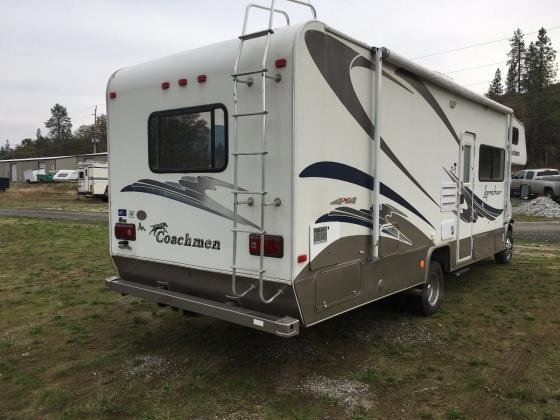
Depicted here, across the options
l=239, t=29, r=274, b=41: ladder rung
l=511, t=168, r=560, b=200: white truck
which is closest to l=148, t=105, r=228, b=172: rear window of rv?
l=239, t=29, r=274, b=41: ladder rung

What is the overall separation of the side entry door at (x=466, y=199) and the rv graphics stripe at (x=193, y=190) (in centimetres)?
359

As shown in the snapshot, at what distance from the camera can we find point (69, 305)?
6.64 m

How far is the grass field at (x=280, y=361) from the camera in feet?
12.6

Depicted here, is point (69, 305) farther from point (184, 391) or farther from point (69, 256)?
point (69, 256)

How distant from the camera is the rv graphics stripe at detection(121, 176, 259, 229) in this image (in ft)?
14.2

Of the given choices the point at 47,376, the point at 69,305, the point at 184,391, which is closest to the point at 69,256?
the point at 69,305

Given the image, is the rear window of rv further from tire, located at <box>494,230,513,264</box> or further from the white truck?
the white truck

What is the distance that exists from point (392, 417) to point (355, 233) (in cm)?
156

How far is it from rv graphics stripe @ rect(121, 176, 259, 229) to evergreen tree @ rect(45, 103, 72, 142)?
11811cm

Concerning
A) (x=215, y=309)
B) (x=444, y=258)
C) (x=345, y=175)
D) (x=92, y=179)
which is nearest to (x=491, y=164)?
(x=444, y=258)

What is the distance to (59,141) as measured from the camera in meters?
105

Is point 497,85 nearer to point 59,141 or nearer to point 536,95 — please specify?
point 536,95

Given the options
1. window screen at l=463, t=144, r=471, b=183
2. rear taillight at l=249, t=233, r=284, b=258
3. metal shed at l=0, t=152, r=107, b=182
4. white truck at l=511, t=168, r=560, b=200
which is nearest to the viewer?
rear taillight at l=249, t=233, r=284, b=258

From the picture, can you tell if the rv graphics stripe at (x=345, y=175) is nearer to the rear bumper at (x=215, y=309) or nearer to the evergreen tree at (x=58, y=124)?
the rear bumper at (x=215, y=309)
